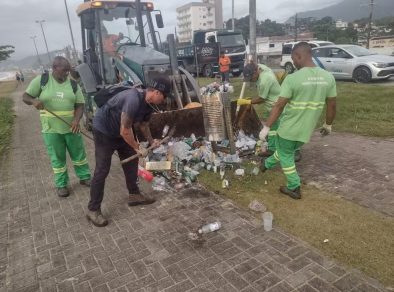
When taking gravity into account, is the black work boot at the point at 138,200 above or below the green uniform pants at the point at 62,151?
below

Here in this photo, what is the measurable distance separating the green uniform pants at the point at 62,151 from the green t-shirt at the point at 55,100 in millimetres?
112

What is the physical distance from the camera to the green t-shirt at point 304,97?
3.75 meters

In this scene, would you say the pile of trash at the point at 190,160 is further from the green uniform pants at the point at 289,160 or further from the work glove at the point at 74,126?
the work glove at the point at 74,126

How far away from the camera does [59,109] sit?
4.44 m

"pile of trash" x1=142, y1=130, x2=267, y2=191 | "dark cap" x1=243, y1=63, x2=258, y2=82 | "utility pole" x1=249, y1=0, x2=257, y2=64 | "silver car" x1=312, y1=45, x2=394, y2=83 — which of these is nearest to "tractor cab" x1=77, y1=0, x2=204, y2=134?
"pile of trash" x1=142, y1=130, x2=267, y2=191

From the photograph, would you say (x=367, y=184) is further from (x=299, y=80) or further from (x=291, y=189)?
(x=299, y=80)

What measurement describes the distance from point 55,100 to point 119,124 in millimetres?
1344

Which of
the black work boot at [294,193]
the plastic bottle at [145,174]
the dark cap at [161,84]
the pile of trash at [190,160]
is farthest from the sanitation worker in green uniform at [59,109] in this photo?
the black work boot at [294,193]

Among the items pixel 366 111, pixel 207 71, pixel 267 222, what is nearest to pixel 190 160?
pixel 267 222

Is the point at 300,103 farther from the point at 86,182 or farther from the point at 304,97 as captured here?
the point at 86,182

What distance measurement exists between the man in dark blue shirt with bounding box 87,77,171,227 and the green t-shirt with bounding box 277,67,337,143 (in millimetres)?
1450

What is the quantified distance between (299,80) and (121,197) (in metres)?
2.73

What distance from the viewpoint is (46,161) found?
21.1 ft

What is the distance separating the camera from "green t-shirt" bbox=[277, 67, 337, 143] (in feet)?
12.3
